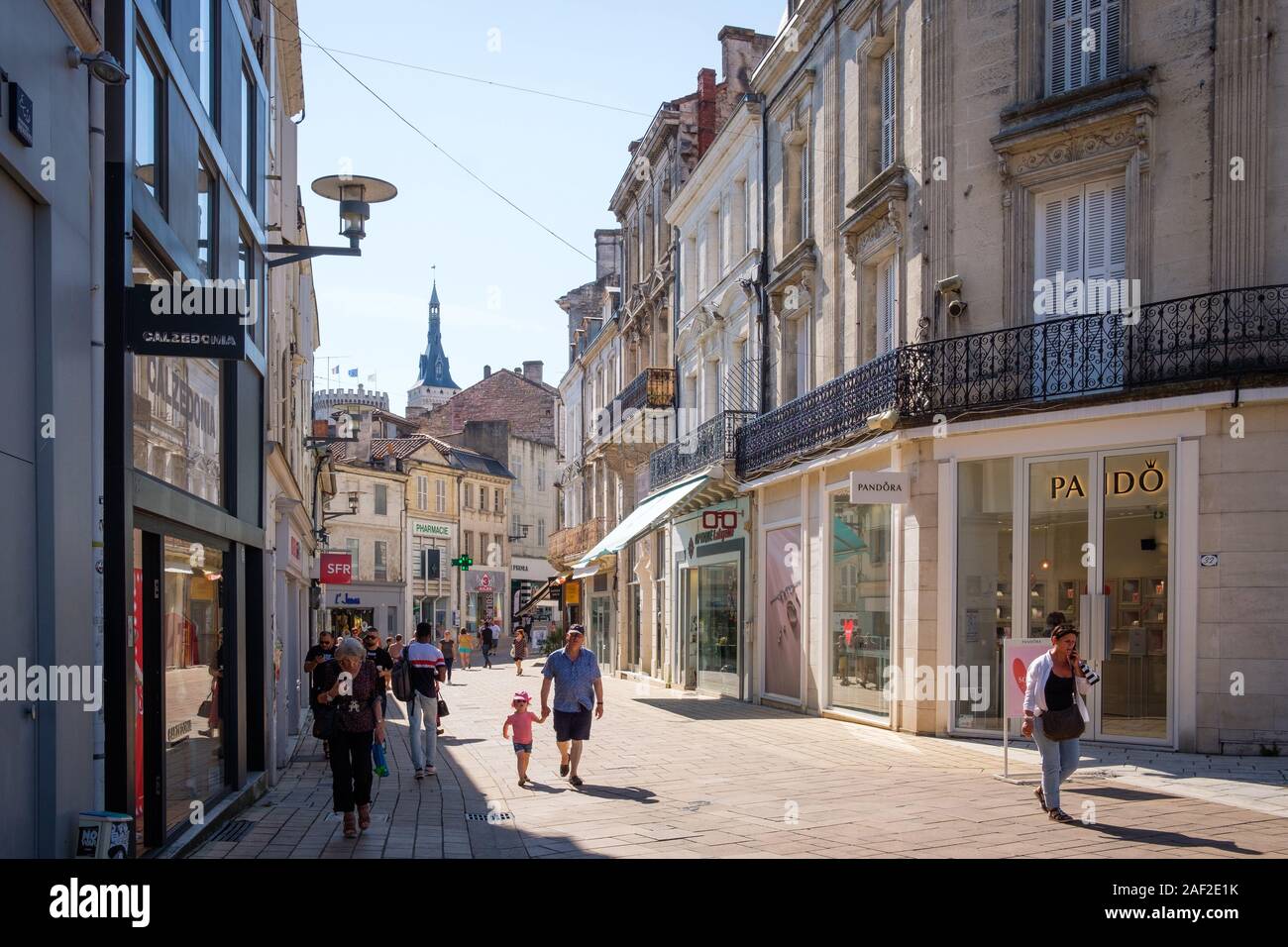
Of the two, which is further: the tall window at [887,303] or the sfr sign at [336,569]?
the sfr sign at [336,569]

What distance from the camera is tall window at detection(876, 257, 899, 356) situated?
60.6ft

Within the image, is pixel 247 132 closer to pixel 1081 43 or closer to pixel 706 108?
pixel 1081 43

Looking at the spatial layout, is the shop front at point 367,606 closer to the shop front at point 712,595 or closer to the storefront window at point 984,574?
the shop front at point 712,595

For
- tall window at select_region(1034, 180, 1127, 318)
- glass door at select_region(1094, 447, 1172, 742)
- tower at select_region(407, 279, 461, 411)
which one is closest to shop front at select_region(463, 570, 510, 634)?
tall window at select_region(1034, 180, 1127, 318)

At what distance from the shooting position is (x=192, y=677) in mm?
10148

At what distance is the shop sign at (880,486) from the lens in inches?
638

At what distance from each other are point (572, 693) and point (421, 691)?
232cm

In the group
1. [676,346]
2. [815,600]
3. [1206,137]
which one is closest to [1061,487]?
[1206,137]

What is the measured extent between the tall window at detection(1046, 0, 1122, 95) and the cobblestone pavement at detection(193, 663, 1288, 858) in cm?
805

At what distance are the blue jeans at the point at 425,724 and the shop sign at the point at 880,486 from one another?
230 inches

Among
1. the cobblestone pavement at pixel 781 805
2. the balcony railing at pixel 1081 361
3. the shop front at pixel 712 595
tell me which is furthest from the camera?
the shop front at pixel 712 595

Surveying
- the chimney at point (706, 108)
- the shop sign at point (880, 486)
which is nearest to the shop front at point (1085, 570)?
the shop sign at point (880, 486)

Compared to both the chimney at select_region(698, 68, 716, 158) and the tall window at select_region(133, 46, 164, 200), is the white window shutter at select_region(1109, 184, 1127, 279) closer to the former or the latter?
the tall window at select_region(133, 46, 164, 200)
